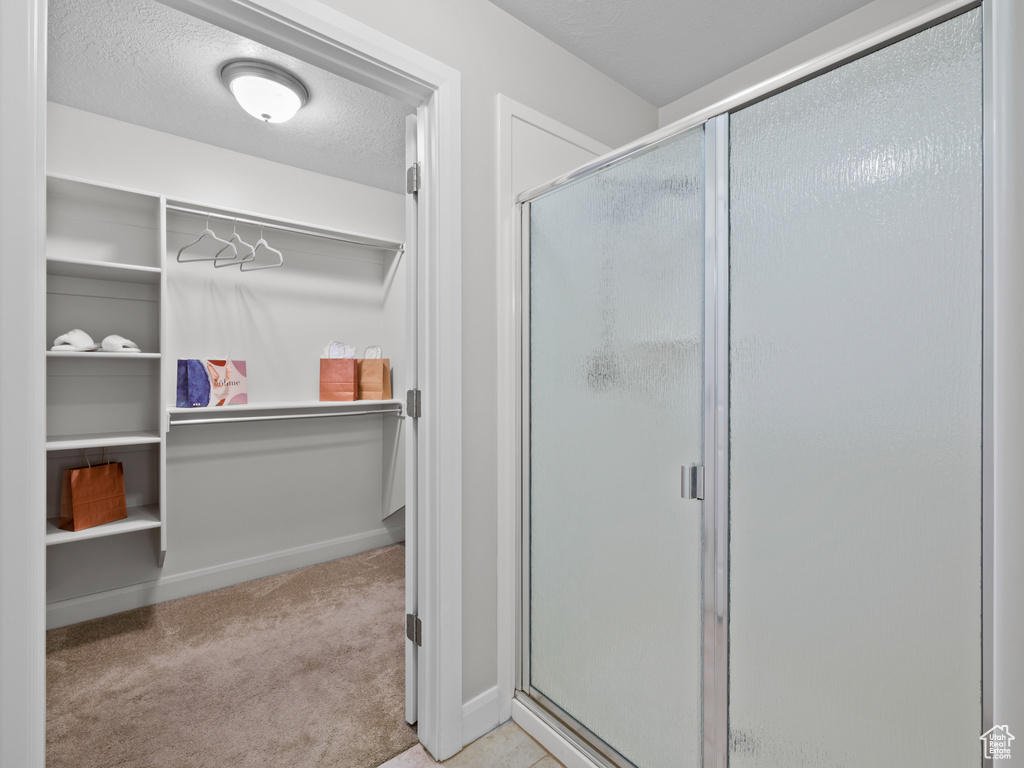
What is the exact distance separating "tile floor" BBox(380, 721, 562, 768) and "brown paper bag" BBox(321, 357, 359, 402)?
1.94 m

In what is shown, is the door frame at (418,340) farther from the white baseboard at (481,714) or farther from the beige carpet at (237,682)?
the beige carpet at (237,682)

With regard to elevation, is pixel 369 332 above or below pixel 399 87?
below

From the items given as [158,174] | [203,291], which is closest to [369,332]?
[203,291]

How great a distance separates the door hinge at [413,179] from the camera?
1.54 metres

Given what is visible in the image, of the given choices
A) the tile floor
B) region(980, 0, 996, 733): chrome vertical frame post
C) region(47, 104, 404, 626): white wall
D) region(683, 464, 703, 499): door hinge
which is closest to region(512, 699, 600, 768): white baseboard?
the tile floor

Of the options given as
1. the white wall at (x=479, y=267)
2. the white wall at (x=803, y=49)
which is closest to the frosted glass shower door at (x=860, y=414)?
the white wall at (x=803, y=49)

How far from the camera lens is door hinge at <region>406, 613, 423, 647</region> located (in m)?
1.53

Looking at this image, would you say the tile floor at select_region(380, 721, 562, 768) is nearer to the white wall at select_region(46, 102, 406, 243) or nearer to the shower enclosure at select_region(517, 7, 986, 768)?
the shower enclosure at select_region(517, 7, 986, 768)

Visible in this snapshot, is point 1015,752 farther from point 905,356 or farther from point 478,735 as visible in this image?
point 478,735

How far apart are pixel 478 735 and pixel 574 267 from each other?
1.53 meters

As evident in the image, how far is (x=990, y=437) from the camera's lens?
76 cm

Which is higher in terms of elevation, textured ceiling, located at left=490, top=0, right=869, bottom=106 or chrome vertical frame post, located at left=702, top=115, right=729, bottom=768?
textured ceiling, located at left=490, top=0, right=869, bottom=106

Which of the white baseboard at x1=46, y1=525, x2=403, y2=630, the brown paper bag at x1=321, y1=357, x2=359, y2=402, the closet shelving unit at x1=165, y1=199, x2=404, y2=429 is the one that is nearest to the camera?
the white baseboard at x1=46, y1=525, x2=403, y2=630

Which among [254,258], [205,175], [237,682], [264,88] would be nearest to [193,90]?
[264,88]
